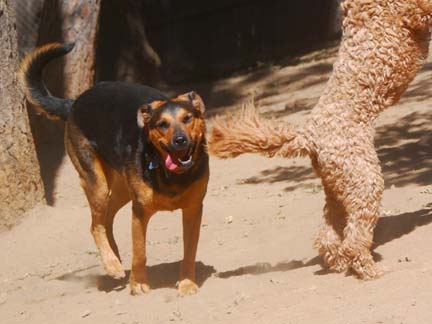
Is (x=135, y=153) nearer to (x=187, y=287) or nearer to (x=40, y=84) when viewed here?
(x=187, y=287)

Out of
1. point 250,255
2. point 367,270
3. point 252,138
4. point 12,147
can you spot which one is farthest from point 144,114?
point 12,147

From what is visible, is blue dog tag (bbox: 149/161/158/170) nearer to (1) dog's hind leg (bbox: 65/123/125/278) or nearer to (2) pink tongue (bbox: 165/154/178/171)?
(2) pink tongue (bbox: 165/154/178/171)

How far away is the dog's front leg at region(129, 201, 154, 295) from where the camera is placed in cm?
678

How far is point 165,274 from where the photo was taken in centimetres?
767

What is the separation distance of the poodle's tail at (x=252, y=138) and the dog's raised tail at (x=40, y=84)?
222cm

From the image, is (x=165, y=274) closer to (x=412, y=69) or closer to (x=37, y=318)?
(x=37, y=318)

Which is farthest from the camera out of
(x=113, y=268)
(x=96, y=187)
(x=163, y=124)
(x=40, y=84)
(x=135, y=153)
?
(x=40, y=84)

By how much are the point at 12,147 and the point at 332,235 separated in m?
4.12

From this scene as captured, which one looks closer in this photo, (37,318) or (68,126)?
(37,318)

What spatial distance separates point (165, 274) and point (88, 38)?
5582 mm

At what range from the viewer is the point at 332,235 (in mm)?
6453

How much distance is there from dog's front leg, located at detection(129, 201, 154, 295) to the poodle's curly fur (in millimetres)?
792

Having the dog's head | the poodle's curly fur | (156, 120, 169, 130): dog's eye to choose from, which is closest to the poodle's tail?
the poodle's curly fur

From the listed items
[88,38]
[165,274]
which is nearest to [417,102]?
[88,38]
